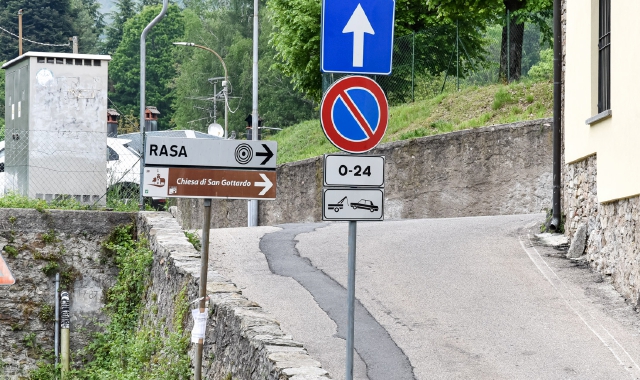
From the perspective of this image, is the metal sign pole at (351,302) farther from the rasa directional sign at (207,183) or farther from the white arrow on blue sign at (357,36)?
the rasa directional sign at (207,183)

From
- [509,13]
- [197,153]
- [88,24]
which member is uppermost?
[88,24]

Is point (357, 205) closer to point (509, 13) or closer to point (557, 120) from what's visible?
point (557, 120)

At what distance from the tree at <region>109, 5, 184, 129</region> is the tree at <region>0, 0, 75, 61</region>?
4.93 m

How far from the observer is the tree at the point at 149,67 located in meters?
74.1

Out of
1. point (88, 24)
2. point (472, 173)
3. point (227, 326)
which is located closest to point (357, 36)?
point (227, 326)

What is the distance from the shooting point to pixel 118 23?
8625 cm

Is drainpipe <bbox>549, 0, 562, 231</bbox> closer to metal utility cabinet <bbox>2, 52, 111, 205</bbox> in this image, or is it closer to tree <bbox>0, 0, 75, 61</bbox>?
metal utility cabinet <bbox>2, 52, 111, 205</bbox>

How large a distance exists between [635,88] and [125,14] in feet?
264

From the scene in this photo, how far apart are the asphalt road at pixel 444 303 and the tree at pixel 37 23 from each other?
58924mm

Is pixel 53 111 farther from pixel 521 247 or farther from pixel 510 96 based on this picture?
pixel 510 96

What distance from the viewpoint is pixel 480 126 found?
899 inches

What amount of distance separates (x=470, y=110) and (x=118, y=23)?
2576 inches

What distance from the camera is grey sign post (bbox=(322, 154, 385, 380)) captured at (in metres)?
6.30

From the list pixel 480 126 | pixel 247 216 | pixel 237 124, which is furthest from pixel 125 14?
pixel 480 126
